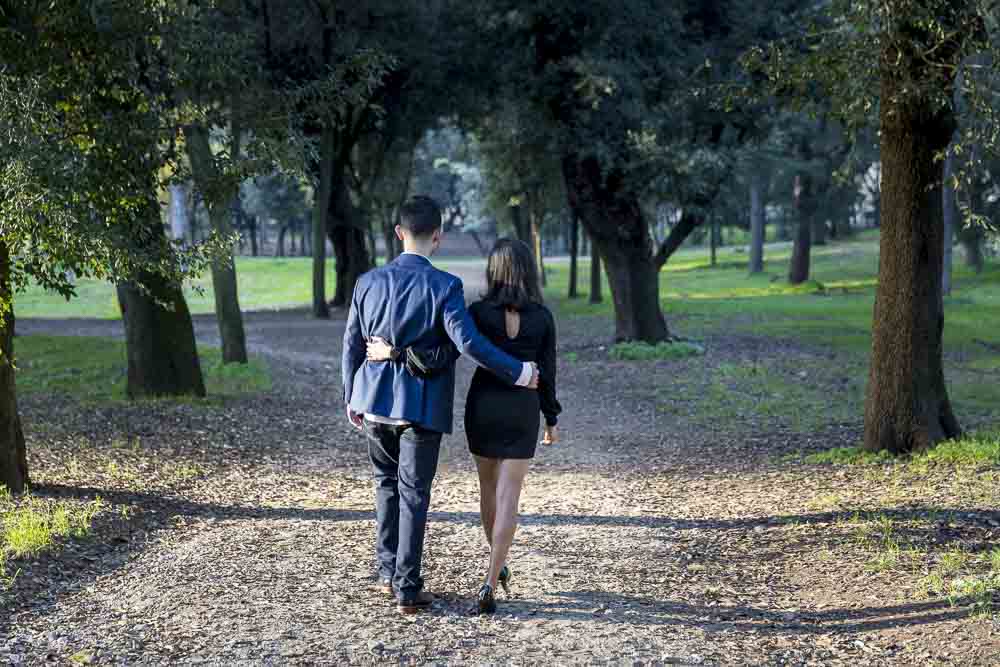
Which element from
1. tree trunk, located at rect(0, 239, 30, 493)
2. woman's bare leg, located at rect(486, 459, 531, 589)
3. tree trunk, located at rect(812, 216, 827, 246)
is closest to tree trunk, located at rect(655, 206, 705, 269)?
tree trunk, located at rect(0, 239, 30, 493)

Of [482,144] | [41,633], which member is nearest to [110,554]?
[41,633]

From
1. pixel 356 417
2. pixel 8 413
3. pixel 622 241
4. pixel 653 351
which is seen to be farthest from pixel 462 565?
pixel 622 241

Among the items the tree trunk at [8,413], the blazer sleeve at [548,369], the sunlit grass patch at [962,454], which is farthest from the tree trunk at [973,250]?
the blazer sleeve at [548,369]

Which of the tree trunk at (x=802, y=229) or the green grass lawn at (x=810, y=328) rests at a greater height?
the tree trunk at (x=802, y=229)

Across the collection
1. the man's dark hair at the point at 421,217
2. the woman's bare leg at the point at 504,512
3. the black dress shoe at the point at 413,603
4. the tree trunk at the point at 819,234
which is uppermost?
the tree trunk at the point at 819,234

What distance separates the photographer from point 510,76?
2025 centimetres

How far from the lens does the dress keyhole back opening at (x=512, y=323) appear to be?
5.77 meters

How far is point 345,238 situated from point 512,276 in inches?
1131

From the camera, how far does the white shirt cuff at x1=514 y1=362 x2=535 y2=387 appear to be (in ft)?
18.5

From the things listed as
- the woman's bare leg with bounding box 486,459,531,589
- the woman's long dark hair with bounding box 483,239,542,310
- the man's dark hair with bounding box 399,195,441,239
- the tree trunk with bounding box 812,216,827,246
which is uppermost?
the tree trunk with bounding box 812,216,827,246

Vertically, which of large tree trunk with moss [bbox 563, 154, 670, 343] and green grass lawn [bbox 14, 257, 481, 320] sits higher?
large tree trunk with moss [bbox 563, 154, 670, 343]

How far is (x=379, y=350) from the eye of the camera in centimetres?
574

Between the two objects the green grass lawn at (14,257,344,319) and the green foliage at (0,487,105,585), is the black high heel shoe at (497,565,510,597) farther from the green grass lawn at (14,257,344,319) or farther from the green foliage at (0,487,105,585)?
the green grass lawn at (14,257,344,319)

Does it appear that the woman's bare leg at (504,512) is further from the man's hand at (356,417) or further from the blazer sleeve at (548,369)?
the man's hand at (356,417)
